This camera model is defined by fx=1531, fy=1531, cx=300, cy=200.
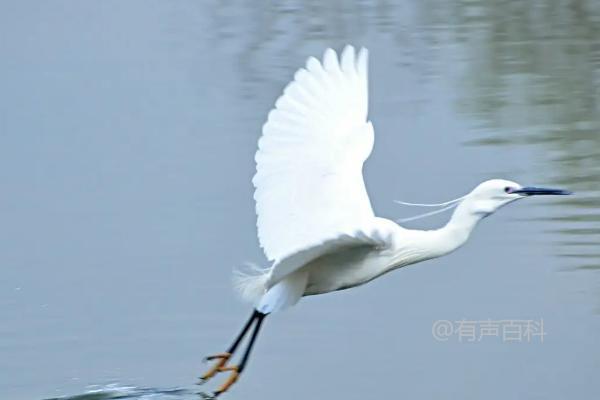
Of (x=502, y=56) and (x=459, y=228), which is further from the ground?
(x=459, y=228)

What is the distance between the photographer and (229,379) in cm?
495

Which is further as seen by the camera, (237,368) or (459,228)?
(237,368)

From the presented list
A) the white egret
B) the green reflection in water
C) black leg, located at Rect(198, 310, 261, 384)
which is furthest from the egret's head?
the green reflection in water

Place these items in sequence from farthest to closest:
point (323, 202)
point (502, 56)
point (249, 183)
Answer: point (502, 56), point (249, 183), point (323, 202)

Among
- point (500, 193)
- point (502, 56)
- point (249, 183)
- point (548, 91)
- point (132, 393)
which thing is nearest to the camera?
point (500, 193)

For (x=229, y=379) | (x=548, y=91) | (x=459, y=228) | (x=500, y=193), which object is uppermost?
(x=500, y=193)

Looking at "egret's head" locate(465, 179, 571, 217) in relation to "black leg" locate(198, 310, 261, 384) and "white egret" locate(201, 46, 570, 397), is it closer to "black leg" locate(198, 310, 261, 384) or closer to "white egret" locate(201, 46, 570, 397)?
"white egret" locate(201, 46, 570, 397)

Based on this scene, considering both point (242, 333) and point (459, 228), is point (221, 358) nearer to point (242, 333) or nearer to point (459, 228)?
point (242, 333)

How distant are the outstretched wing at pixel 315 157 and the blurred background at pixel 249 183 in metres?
0.53

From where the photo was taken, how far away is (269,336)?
5.37m

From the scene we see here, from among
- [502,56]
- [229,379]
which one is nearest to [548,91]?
[502,56]

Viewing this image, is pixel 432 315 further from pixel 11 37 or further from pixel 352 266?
pixel 11 37

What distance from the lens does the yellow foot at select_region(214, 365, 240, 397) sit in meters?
4.94

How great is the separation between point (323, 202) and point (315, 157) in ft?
0.70
